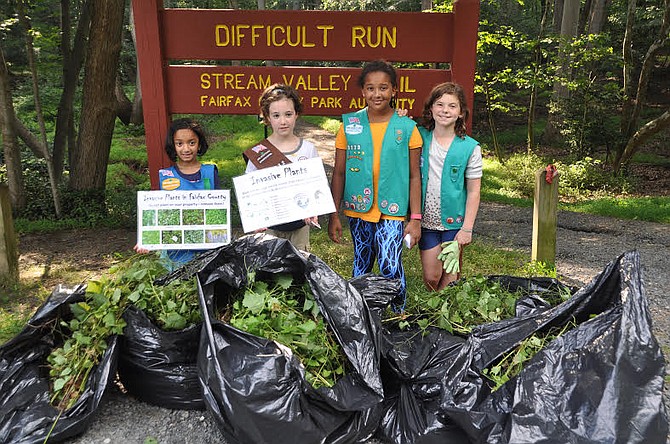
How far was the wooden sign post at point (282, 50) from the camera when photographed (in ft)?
12.6

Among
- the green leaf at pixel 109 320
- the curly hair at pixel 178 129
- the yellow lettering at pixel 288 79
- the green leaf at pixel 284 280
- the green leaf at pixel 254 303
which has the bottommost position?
the green leaf at pixel 109 320

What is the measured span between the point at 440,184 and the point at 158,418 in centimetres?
212

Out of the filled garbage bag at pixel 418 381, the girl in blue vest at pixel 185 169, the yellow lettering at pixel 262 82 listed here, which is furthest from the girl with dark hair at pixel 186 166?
the filled garbage bag at pixel 418 381

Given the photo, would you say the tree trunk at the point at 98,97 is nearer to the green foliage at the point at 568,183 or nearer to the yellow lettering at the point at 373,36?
the yellow lettering at the point at 373,36

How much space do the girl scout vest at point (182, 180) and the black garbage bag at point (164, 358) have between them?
34.0 inches

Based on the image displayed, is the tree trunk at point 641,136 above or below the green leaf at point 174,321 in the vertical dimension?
above

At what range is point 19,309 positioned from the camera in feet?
13.9

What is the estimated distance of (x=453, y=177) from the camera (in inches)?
128

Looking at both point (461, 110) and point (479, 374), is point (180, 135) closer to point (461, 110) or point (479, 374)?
point (461, 110)

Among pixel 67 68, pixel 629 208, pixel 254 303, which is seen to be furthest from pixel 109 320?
pixel 629 208

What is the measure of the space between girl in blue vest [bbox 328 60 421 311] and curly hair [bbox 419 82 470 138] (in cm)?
19

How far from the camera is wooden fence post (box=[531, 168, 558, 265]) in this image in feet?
13.6

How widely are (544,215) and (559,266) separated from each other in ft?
4.94

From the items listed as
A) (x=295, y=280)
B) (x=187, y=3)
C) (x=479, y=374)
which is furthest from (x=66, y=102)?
(x=187, y=3)
